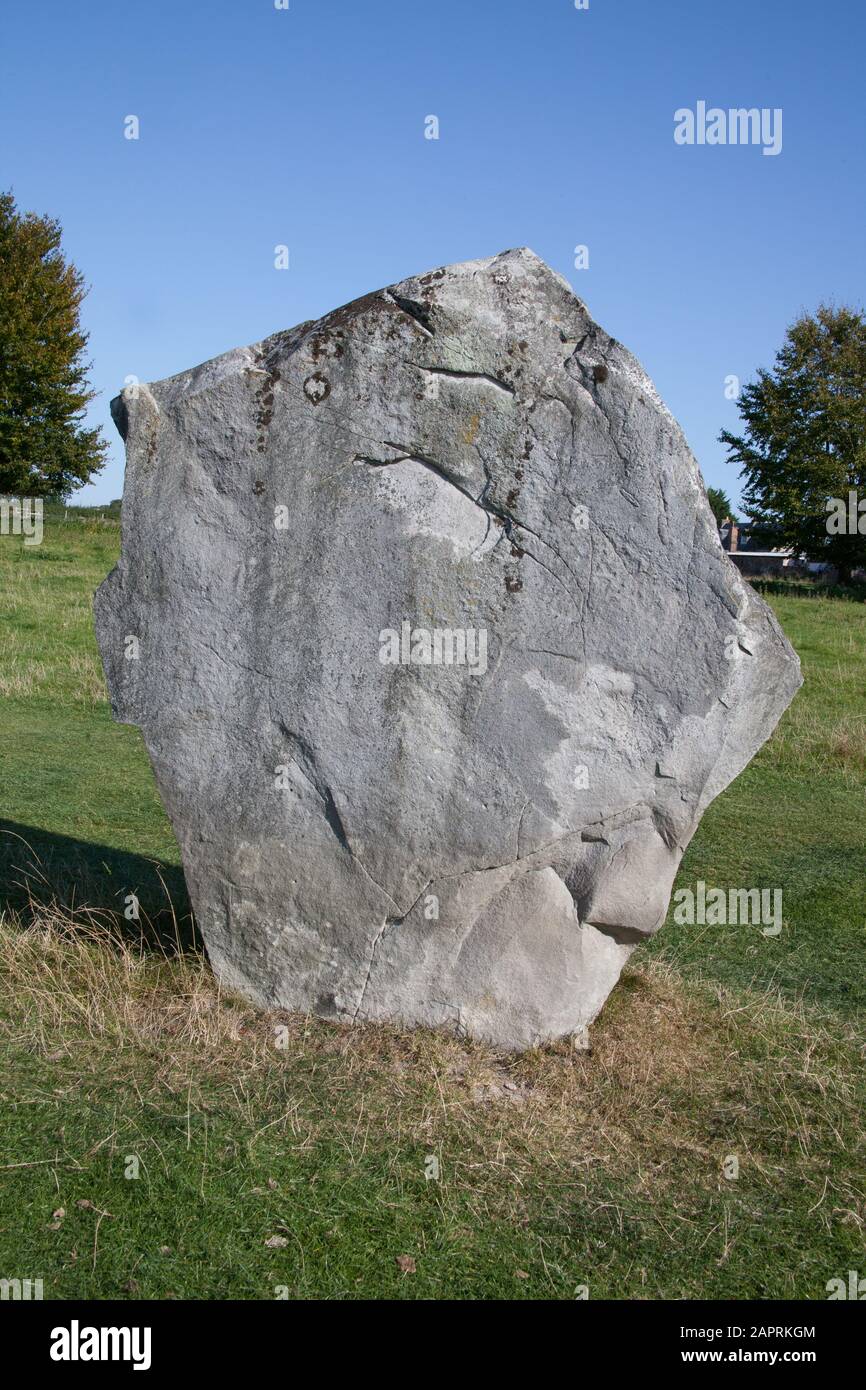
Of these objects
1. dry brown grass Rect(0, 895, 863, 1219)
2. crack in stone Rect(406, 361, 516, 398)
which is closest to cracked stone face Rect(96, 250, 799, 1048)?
crack in stone Rect(406, 361, 516, 398)

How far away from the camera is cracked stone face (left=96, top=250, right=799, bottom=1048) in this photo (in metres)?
4.79

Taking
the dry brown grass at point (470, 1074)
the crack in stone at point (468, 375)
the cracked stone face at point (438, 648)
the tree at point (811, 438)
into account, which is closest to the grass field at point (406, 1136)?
the dry brown grass at point (470, 1074)

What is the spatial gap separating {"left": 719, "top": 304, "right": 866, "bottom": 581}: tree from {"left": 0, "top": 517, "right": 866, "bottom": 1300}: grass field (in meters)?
29.3

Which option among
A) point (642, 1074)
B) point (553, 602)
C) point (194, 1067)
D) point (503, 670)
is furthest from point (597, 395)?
point (194, 1067)

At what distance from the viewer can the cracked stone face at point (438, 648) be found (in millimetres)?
4785

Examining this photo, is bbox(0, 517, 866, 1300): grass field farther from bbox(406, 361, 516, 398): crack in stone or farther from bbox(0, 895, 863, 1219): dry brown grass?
bbox(406, 361, 516, 398): crack in stone

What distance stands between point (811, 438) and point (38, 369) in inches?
862

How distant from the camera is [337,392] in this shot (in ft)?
16.2

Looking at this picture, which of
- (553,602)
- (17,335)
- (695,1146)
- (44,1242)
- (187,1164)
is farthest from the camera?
(17,335)

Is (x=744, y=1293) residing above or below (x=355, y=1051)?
below

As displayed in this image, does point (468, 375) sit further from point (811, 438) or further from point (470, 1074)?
point (811, 438)

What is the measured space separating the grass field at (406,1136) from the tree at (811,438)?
1154 inches

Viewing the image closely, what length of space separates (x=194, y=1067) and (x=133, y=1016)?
16.4 inches

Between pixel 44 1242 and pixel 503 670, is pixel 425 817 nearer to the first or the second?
pixel 503 670
